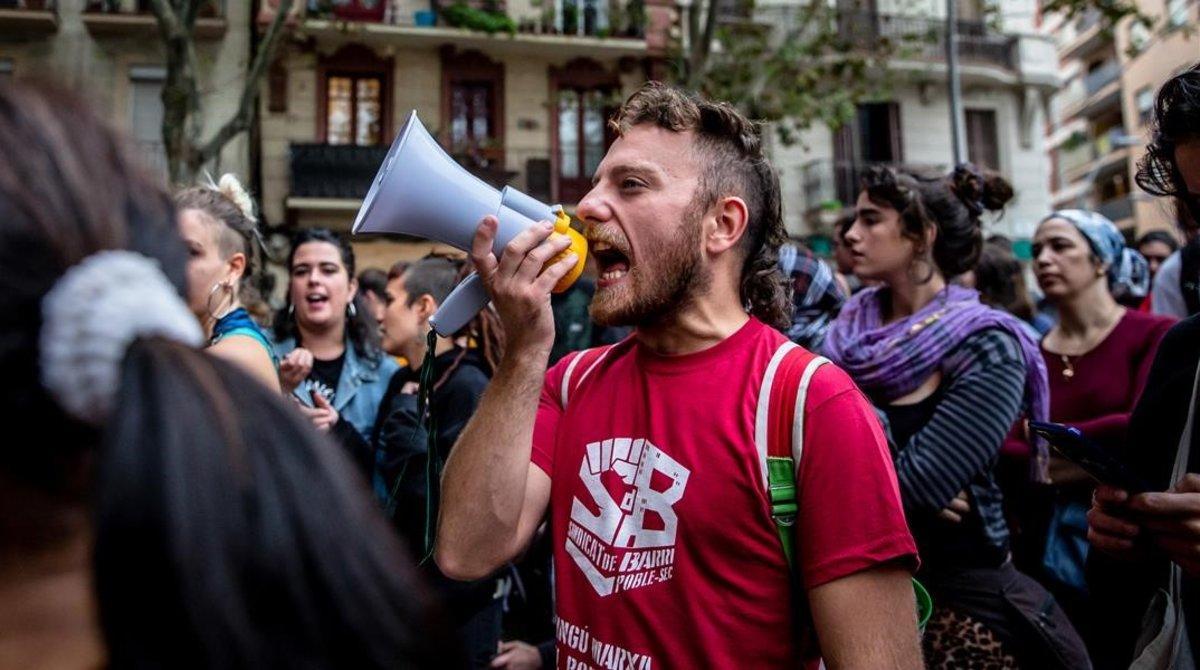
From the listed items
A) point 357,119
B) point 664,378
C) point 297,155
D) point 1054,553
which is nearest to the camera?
point 664,378

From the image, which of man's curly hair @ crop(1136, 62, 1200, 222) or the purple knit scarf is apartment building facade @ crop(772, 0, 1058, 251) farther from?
man's curly hair @ crop(1136, 62, 1200, 222)

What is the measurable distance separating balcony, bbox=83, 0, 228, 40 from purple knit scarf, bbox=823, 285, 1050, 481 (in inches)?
669

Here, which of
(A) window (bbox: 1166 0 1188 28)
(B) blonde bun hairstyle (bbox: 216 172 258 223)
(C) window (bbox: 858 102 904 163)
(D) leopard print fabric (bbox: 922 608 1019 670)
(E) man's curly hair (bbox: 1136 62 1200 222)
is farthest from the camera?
(A) window (bbox: 1166 0 1188 28)

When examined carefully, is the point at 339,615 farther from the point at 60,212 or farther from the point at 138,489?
the point at 60,212

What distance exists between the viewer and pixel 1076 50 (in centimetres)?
3944

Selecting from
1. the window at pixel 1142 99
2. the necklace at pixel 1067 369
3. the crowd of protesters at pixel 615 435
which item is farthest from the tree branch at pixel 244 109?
the window at pixel 1142 99

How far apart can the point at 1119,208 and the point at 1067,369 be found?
36.4 metres

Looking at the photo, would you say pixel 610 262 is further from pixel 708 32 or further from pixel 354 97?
pixel 354 97

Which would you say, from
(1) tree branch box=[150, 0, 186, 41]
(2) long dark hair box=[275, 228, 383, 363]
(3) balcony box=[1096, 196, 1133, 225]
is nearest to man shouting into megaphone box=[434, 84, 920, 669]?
(2) long dark hair box=[275, 228, 383, 363]

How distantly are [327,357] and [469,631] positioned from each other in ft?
5.21

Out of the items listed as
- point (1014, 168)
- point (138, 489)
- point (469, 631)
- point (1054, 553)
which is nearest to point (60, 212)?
point (138, 489)

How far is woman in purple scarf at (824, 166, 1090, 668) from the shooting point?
8.95 ft

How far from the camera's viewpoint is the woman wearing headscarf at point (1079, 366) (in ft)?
11.3

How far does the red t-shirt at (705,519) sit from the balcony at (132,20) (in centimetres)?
1761
